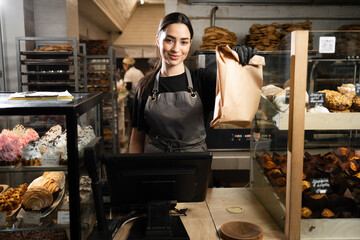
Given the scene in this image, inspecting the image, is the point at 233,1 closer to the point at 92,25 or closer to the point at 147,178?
the point at 147,178

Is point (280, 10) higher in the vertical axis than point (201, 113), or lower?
higher

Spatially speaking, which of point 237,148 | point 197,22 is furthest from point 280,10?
point 237,148

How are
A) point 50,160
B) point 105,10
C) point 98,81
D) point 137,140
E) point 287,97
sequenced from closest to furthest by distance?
point 50,160, point 287,97, point 137,140, point 98,81, point 105,10

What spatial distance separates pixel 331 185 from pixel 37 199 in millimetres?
1286

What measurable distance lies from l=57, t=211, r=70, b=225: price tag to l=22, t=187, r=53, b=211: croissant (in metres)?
0.11

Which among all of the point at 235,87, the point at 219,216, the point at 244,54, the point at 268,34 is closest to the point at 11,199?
the point at 219,216

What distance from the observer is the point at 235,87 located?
145cm

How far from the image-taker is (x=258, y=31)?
3.63 metres

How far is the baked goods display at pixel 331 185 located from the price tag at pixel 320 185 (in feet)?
0.06

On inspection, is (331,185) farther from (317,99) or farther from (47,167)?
(47,167)

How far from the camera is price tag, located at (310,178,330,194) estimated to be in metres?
1.49

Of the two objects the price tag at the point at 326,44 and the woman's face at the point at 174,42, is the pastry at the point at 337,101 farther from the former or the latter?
the woman's face at the point at 174,42

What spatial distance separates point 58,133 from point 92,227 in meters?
0.44

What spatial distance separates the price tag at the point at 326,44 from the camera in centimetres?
146
